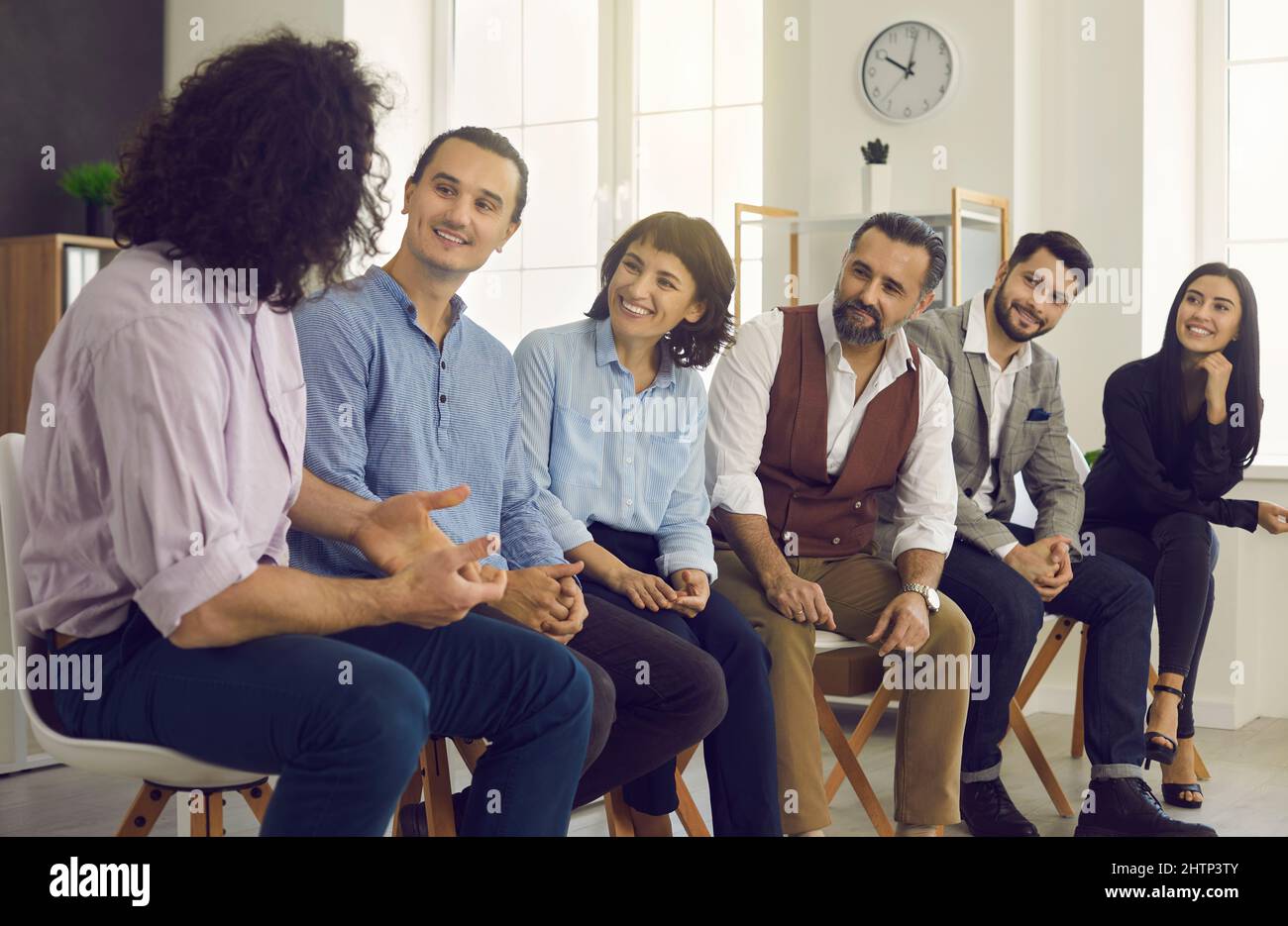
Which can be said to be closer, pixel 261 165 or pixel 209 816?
pixel 261 165

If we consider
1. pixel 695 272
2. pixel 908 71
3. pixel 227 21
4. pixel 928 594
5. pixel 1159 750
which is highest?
pixel 227 21

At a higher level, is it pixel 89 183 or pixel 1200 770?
pixel 89 183

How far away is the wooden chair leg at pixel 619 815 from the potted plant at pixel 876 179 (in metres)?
2.69

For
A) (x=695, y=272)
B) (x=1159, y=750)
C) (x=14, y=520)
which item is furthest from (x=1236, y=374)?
(x=14, y=520)

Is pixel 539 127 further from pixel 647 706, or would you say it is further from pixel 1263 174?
pixel 647 706

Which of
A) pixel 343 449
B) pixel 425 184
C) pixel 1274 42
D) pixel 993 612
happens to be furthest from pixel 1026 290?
pixel 1274 42

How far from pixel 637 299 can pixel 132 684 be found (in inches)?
51.4

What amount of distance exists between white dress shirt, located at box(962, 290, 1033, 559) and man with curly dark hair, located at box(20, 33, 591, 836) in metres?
1.83

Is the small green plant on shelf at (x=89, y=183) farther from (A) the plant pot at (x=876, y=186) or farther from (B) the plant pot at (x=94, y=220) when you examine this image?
(A) the plant pot at (x=876, y=186)

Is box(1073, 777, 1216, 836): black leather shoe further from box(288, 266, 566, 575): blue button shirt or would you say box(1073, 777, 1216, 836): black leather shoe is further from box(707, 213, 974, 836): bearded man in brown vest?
box(288, 266, 566, 575): blue button shirt

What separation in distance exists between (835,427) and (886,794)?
1.04 m

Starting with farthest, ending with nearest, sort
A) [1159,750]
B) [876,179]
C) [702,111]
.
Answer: [702,111] < [876,179] < [1159,750]

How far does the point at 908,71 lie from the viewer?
4.55m

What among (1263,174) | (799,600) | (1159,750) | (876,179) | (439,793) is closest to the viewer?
(439,793)
